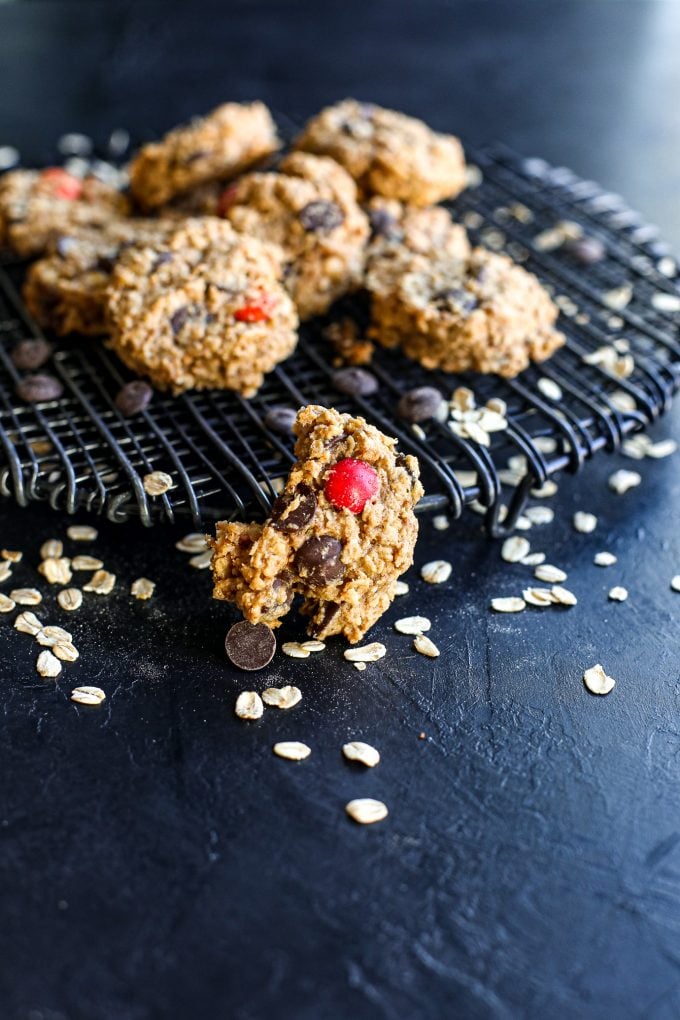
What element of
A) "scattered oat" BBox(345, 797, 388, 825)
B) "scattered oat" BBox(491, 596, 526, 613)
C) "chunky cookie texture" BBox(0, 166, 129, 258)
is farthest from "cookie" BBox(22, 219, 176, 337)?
"scattered oat" BBox(345, 797, 388, 825)

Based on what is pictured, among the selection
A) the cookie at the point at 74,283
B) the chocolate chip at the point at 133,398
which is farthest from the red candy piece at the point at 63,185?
the chocolate chip at the point at 133,398

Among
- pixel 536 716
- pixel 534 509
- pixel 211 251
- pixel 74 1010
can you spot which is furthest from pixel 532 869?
pixel 211 251

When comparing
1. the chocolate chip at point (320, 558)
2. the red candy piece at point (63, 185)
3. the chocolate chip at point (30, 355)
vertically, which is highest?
the red candy piece at point (63, 185)

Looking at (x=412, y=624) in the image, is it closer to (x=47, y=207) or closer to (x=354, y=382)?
(x=354, y=382)

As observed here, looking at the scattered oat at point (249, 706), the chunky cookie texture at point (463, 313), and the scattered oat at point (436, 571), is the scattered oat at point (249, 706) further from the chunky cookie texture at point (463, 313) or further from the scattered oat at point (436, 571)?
the chunky cookie texture at point (463, 313)

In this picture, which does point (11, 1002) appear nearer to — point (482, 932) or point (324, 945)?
point (324, 945)

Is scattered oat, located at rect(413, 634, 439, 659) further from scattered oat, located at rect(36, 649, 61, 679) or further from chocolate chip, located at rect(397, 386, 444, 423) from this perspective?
scattered oat, located at rect(36, 649, 61, 679)
